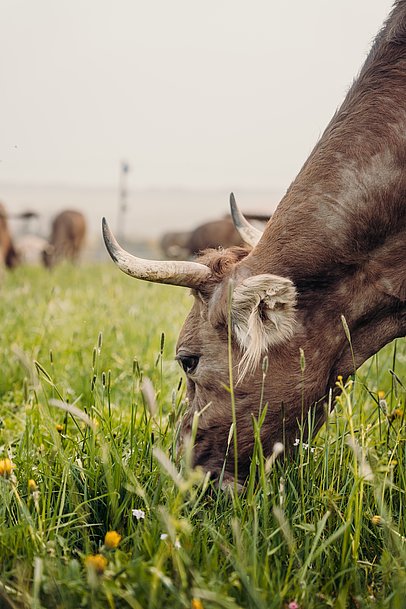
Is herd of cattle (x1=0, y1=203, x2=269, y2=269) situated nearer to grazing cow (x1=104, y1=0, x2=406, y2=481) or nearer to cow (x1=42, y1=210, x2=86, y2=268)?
cow (x1=42, y1=210, x2=86, y2=268)

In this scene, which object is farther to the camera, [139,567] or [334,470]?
[334,470]

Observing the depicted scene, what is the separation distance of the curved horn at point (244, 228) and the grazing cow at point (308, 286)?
1.91ft

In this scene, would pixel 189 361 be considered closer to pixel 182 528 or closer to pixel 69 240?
pixel 182 528

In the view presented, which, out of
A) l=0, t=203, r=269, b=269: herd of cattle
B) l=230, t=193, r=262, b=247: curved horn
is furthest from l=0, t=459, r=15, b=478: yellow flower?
l=0, t=203, r=269, b=269: herd of cattle

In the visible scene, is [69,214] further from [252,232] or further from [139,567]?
[139,567]

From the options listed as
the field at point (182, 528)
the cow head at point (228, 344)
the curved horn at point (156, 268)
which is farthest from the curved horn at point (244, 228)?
the field at point (182, 528)

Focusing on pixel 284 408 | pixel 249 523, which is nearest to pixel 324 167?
pixel 284 408

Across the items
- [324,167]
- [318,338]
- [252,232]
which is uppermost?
[324,167]

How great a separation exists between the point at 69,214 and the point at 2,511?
23377 mm

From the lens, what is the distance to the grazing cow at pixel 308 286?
10.4ft

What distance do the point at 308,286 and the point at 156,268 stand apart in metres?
0.65

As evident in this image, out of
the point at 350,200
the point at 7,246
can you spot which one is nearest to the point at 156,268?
the point at 350,200

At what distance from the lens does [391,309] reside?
10.9 feet

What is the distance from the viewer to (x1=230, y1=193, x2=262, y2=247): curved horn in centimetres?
397
